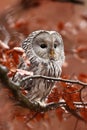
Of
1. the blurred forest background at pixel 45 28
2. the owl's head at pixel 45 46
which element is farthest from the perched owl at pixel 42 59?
the blurred forest background at pixel 45 28

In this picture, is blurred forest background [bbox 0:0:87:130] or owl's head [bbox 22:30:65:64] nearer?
blurred forest background [bbox 0:0:87:130]

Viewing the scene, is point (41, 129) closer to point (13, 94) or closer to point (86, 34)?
point (13, 94)

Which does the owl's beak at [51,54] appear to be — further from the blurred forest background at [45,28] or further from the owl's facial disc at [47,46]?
the blurred forest background at [45,28]

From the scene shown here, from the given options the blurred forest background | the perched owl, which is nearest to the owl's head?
the perched owl

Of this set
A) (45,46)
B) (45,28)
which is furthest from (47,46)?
(45,28)

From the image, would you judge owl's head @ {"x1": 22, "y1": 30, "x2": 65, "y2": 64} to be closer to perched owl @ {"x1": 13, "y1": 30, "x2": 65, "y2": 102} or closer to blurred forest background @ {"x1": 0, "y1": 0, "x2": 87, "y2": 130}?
perched owl @ {"x1": 13, "y1": 30, "x2": 65, "y2": 102}

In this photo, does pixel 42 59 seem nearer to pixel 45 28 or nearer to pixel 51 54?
pixel 51 54

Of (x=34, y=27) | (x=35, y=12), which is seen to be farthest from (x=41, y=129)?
(x=35, y=12)
